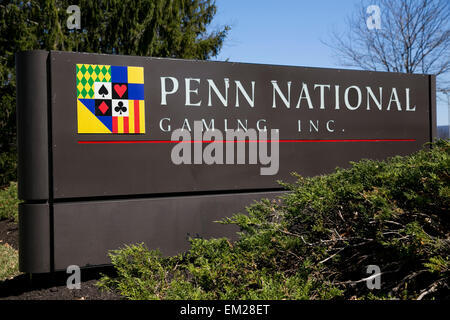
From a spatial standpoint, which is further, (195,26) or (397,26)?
(397,26)

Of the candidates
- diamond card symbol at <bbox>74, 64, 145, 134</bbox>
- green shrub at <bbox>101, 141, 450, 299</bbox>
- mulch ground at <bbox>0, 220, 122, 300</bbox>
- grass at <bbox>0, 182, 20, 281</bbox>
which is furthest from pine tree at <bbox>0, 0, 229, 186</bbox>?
green shrub at <bbox>101, 141, 450, 299</bbox>

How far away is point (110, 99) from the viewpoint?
16.8 feet

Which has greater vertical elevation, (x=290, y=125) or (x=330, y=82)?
(x=330, y=82)

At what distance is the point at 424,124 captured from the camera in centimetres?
685

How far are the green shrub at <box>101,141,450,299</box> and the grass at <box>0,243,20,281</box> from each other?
2.91 metres

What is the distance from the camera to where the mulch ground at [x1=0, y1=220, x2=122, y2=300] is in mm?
4875

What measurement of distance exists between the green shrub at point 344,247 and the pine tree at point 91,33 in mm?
10349

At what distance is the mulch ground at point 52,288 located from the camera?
4.88 meters

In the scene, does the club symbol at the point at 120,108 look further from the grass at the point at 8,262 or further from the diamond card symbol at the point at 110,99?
the grass at the point at 8,262

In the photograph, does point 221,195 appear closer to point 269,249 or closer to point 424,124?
point 269,249

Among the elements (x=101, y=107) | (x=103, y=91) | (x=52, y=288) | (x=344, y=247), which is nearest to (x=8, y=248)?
(x=52, y=288)

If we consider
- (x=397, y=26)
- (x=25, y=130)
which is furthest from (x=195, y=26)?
(x=25, y=130)

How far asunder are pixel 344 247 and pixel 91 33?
1259 centimetres
